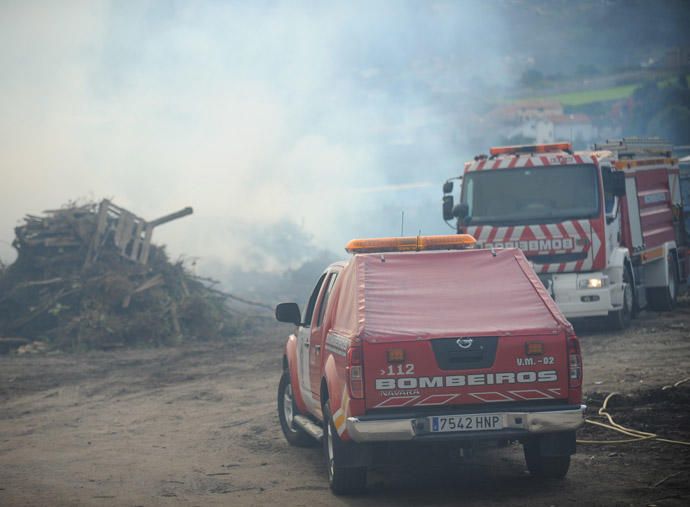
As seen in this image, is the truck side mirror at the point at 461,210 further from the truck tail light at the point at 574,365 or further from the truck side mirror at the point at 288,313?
the truck tail light at the point at 574,365

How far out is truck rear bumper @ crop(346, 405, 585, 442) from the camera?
23.5 ft

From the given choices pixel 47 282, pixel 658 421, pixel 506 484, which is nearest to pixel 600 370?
pixel 658 421

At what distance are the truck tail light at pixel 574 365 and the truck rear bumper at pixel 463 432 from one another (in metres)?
0.19

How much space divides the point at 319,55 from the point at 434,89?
9.24 meters

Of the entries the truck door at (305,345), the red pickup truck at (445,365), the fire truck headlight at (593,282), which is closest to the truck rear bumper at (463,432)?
the red pickup truck at (445,365)

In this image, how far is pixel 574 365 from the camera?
738 cm

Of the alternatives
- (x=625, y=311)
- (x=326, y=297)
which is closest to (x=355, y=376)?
(x=326, y=297)

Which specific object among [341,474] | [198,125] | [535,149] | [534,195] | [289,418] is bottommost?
[341,474]

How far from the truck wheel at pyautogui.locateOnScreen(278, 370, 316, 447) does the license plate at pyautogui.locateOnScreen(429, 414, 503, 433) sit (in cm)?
278

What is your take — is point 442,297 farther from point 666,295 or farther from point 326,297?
point 666,295

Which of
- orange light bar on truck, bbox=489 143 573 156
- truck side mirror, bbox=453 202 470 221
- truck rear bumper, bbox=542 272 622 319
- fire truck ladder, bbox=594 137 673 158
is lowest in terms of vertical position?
truck rear bumper, bbox=542 272 622 319

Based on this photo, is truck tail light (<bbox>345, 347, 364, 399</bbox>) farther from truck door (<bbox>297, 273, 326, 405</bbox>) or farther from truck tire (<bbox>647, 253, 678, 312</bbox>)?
truck tire (<bbox>647, 253, 678, 312</bbox>)

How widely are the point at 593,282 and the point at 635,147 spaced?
19.9 feet

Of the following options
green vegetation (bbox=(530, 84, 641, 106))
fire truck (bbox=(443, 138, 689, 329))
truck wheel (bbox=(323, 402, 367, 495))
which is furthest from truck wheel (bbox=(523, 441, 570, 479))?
green vegetation (bbox=(530, 84, 641, 106))
